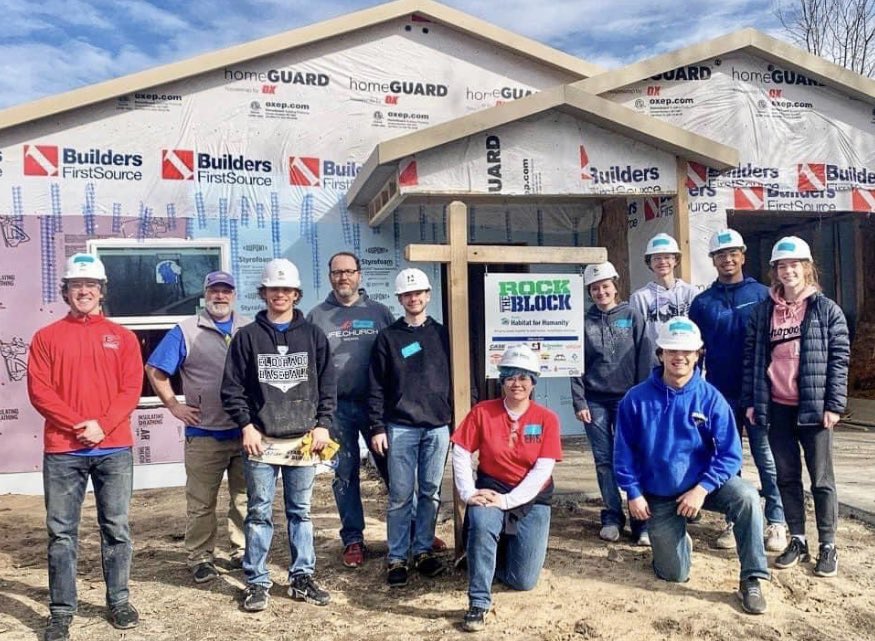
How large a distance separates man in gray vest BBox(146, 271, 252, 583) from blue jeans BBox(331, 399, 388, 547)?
60 cm

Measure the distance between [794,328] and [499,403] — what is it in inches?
68.1

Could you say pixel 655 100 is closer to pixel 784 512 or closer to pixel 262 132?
pixel 262 132

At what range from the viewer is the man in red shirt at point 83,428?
3.63 meters

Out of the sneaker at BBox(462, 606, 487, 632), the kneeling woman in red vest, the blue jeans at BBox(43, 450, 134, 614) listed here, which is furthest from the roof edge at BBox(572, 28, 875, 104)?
the blue jeans at BBox(43, 450, 134, 614)

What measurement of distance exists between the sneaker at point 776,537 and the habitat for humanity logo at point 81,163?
6128 millimetres

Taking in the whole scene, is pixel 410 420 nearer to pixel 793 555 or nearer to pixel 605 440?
pixel 605 440

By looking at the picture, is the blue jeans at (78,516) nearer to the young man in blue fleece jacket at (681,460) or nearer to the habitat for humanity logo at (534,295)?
the habitat for humanity logo at (534,295)

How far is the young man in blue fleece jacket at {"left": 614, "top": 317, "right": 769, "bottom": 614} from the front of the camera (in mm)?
3826

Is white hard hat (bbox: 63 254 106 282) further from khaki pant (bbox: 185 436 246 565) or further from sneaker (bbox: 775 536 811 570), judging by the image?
sneaker (bbox: 775 536 811 570)

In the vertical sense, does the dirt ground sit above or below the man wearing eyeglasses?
below

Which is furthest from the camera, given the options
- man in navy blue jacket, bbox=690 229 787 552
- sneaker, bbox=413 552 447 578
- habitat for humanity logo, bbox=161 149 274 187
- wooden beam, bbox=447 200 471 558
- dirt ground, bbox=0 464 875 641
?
habitat for humanity logo, bbox=161 149 274 187

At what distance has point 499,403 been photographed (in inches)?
163

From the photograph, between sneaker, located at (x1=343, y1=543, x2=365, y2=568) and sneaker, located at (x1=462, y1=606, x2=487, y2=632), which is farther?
sneaker, located at (x1=343, y1=543, x2=365, y2=568)

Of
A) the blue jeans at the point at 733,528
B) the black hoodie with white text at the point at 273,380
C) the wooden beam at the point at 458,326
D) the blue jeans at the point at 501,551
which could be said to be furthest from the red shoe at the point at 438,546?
the blue jeans at the point at 733,528
